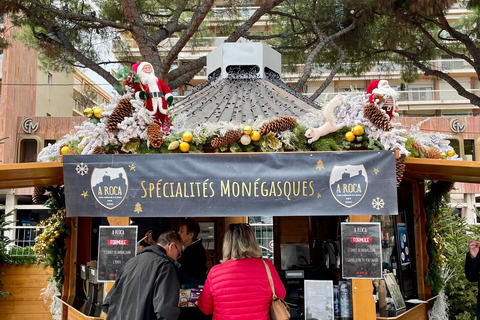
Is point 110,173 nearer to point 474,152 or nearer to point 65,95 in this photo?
point 474,152

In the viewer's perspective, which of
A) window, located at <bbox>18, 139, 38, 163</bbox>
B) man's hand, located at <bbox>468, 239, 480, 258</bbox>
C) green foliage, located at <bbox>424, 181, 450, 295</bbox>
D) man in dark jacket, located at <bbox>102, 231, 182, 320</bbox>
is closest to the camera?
man in dark jacket, located at <bbox>102, 231, 182, 320</bbox>

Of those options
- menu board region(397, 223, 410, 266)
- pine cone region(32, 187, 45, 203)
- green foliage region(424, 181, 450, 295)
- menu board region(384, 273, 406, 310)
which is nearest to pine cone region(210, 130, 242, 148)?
menu board region(384, 273, 406, 310)

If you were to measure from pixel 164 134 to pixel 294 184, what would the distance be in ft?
4.11

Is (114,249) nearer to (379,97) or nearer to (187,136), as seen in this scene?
(187,136)

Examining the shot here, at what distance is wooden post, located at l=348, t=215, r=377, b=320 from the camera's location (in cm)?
427

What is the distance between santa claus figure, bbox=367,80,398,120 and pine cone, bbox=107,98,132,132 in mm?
2156

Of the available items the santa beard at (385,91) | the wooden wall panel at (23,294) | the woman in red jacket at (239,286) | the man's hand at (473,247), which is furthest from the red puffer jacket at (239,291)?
the wooden wall panel at (23,294)

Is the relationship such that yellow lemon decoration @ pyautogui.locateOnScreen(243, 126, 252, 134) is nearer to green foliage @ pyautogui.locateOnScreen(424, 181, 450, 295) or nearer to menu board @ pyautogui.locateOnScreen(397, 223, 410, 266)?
menu board @ pyautogui.locateOnScreen(397, 223, 410, 266)

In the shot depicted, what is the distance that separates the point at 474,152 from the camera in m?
20.1

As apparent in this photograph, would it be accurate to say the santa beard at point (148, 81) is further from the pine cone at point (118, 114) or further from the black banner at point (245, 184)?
the black banner at point (245, 184)

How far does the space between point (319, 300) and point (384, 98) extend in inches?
75.4

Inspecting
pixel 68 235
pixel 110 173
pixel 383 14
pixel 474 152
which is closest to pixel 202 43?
pixel 383 14

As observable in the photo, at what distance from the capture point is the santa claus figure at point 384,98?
13.9 feet

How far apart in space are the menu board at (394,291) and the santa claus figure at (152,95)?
2819 mm
